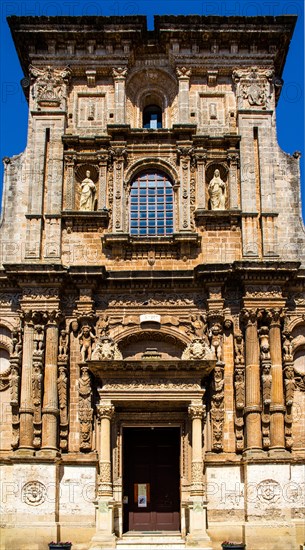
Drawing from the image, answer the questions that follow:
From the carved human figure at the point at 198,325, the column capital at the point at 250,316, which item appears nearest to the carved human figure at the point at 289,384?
the column capital at the point at 250,316

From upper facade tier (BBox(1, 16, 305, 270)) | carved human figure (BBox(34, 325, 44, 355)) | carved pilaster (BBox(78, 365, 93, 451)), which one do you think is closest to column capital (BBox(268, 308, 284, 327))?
upper facade tier (BBox(1, 16, 305, 270))

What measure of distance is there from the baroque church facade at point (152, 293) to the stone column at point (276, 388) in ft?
0.19

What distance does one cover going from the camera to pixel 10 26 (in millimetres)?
24406

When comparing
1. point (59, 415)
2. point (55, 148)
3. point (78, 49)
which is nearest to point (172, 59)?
point (78, 49)

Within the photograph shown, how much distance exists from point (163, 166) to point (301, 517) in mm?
10521

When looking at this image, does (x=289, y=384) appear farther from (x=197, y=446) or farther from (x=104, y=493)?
(x=104, y=493)

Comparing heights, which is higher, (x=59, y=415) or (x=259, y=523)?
(x=59, y=415)

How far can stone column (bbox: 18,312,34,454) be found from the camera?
20562 mm

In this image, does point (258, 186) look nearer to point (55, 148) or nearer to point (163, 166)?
point (163, 166)

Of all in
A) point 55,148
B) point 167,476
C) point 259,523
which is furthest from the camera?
point 55,148

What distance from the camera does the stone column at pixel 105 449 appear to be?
20453 mm

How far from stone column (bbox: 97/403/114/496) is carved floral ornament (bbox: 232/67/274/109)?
9.92m

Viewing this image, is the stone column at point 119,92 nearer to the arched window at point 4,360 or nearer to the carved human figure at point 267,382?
the arched window at point 4,360

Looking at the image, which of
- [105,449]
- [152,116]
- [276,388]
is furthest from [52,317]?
[152,116]
